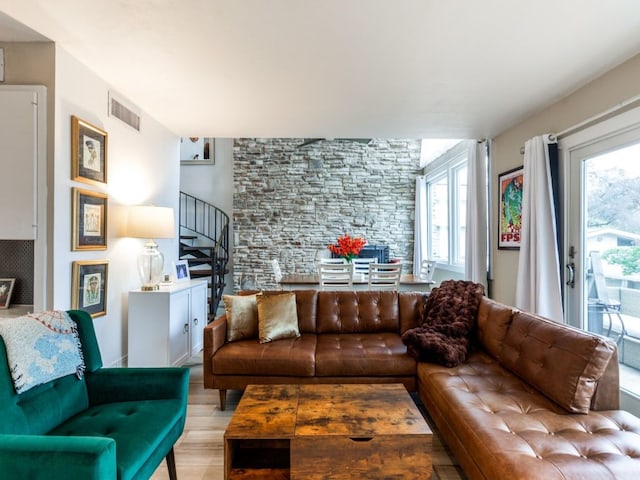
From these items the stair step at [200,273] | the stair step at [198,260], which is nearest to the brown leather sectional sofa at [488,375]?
the stair step at [200,273]

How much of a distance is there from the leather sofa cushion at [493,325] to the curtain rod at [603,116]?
1671 millimetres

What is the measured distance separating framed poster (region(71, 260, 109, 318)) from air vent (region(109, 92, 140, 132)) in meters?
1.31

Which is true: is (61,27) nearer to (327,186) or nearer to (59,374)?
(59,374)

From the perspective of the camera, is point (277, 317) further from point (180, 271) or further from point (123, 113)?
point (123, 113)

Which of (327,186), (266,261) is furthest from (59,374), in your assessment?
(327,186)

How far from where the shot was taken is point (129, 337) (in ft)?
9.76

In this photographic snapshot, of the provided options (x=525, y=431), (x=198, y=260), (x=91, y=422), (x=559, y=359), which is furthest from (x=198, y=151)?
(x=525, y=431)

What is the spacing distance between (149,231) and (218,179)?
4.22 m

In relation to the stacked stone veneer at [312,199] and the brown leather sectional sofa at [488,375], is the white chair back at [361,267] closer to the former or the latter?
the stacked stone veneer at [312,199]

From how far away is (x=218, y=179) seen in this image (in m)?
7.02

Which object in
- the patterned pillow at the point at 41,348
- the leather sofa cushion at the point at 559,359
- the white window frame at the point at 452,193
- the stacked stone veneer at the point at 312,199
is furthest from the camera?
the stacked stone veneer at the point at 312,199

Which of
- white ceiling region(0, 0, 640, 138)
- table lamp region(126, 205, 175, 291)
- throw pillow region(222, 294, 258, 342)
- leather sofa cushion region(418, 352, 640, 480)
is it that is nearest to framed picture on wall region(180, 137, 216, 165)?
white ceiling region(0, 0, 640, 138)

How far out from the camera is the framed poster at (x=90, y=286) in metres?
2.50

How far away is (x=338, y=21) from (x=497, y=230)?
127 inches
